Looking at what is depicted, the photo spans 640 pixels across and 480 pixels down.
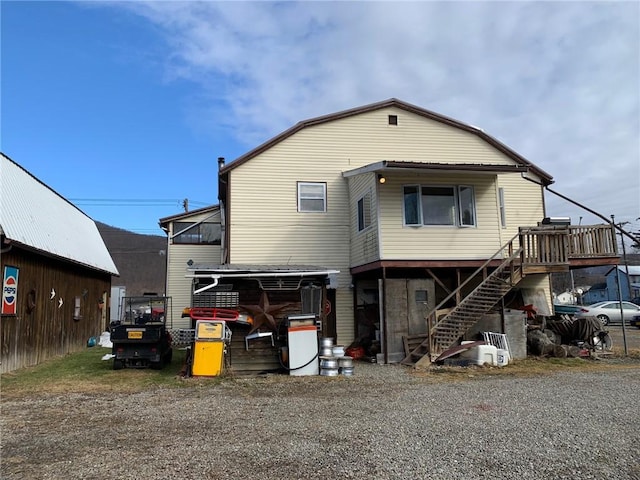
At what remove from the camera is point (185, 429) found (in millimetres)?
6816

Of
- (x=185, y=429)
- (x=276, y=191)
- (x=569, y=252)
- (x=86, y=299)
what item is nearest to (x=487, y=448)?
(x=185, y=429)

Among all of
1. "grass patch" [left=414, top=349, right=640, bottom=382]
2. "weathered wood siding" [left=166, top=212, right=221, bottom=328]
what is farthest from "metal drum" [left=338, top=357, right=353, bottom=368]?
"weathered wood siding" [left=166, top=212, right=221, bottom=328]

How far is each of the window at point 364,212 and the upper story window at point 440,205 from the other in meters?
1.15

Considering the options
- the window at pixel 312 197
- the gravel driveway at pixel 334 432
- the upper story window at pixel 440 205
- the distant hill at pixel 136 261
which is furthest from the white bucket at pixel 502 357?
the distant hill at pixel 136 261

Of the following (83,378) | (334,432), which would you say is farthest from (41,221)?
(334,432)

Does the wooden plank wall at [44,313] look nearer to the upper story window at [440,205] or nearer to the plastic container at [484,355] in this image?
the upper story window at [440,205]

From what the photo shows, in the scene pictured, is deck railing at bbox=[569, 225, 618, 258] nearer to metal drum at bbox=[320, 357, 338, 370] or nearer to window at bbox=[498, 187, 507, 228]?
window at bbox=[498, 187, 507, 228]

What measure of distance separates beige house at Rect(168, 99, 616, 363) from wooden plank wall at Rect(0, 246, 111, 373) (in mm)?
5139

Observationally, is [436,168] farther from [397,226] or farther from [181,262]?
[181,262]

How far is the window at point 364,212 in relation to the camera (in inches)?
588

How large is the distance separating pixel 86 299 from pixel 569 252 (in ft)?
58.0

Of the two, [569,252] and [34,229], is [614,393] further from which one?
[34,229]

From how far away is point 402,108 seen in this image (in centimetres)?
1767

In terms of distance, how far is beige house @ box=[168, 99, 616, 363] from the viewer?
13.8m
